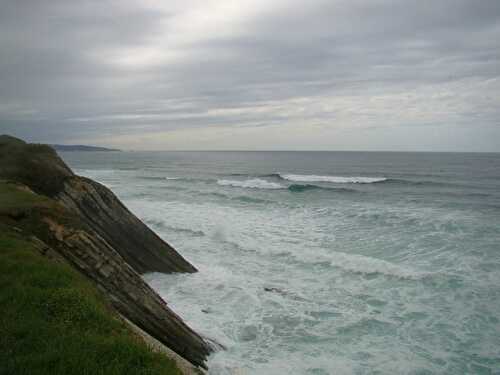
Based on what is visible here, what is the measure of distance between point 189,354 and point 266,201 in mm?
27723

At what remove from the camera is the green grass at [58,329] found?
15.9ft

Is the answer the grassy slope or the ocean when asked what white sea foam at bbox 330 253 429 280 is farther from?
the grassy slope

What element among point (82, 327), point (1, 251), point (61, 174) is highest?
point (61, 174)

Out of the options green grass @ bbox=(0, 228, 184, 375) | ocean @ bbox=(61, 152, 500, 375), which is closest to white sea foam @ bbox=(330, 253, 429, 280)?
ocean @ bbox=(61, 152, 500, 375)

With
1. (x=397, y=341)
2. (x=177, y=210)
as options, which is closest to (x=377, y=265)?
(x=397, y=341)

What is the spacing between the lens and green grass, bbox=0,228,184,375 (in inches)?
191

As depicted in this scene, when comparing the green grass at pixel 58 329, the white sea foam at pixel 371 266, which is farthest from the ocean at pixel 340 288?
the green grass at pixel 58 329

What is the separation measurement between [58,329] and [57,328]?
0.08 ft

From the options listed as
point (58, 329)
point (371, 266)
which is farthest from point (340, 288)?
point (58, 329)

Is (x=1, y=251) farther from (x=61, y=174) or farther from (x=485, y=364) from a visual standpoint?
(x=485, y=364)

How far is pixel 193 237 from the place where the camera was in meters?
21.5

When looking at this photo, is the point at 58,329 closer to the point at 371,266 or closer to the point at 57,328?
the point at 57,328

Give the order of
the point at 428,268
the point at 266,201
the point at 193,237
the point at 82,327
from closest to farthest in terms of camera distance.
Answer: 1. the point at 82,327
2. the point at 428,268
3. the point at 193,237
4. the point at 266,201

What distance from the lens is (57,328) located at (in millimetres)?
5676
